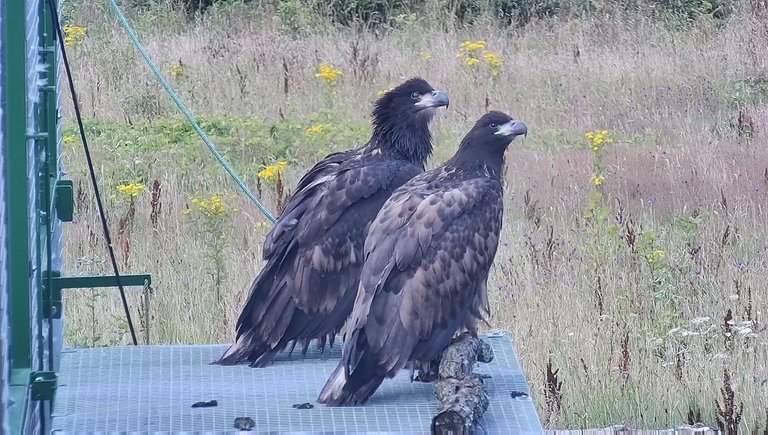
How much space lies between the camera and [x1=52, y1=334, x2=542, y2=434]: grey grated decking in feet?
15.5

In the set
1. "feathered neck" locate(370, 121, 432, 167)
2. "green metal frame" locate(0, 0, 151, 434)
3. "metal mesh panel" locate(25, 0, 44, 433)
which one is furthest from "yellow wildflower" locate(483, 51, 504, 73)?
"green metal frame" locate(0, 0, 151, 434)

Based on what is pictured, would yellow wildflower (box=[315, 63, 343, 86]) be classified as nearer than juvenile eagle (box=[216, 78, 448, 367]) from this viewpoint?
No

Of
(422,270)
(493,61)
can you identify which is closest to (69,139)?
(493,61)

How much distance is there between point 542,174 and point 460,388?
5.87m

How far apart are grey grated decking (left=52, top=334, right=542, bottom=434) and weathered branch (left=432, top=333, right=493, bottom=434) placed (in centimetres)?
7

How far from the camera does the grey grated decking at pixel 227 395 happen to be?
15.5 feet

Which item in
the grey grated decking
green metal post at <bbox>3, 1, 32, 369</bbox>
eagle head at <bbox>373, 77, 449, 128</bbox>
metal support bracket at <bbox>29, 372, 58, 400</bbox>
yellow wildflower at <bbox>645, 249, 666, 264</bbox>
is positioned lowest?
yellow wildflower at <bbox>645, 249, 666, 264</bbox>

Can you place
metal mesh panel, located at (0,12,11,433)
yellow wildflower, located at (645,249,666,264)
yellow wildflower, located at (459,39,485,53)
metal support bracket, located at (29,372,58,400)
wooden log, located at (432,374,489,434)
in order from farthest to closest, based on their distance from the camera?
yellow wildflower, located at (459,39,485,53)
yellow wildflower, located at (645,249,666,264)
wooden log, located at (432,374,489,434)
metal support bracket, located at (29,372,58,400)
metal mesh panel, located at (0,12,11,433)

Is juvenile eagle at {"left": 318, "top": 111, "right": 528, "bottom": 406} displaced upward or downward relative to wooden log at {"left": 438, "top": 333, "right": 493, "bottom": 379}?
upward

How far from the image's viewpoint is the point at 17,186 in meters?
4.14

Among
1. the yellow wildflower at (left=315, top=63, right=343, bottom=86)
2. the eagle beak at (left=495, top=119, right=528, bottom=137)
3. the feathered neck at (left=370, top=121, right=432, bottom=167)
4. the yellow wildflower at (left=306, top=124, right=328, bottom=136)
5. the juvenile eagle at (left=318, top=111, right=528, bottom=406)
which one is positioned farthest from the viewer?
the yellow wildflower at (left=315, top=63, right=343, bottom=86)

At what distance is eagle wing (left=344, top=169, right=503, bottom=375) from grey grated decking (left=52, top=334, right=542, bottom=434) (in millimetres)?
205

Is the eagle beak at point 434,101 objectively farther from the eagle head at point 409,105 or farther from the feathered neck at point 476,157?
the feathered neck at point 476,157

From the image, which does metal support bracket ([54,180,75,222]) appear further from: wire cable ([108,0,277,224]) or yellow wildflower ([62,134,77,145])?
yellow wildflower ([62,134,77,145])
